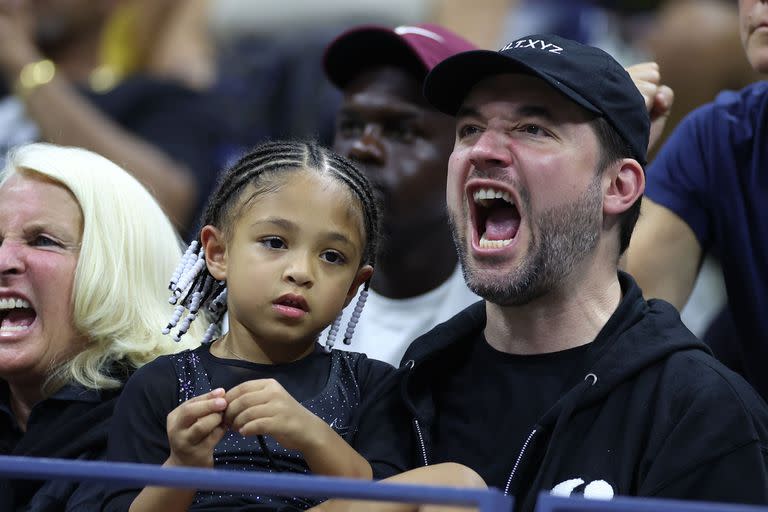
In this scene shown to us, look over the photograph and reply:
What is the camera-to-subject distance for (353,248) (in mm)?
2590

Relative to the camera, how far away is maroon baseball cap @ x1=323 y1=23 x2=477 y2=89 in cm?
351

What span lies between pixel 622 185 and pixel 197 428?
95 cm

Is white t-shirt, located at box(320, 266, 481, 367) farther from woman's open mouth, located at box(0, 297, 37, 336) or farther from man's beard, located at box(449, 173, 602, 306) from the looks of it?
man's beard, located at box(449, 173, 602, 306)

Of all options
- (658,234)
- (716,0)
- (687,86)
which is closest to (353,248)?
(658,234)

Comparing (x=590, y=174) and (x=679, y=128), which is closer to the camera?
(x=590, y=174)

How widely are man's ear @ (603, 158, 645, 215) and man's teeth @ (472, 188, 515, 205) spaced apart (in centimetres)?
18

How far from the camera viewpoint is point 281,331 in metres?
2.49

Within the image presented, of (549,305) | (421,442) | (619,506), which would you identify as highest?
(549,305)

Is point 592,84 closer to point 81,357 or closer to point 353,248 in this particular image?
point 353,248

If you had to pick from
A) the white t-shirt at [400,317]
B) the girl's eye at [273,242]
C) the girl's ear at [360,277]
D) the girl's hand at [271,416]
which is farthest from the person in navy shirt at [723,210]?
the girl's hand at [271,416]

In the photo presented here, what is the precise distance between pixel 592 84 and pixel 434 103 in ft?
1.16

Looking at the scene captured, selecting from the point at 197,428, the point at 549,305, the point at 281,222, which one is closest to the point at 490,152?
the point at 549,305

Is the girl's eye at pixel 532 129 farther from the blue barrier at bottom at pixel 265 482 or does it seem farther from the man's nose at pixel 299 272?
the blue barrier at bottom at pixel 265 482

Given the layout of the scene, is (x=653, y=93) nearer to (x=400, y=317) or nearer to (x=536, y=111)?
(x=536, y=111)
